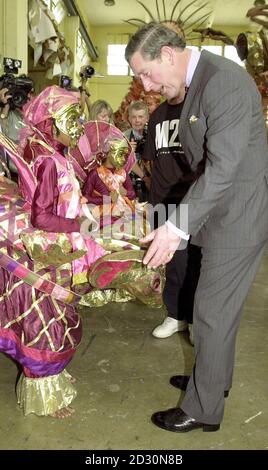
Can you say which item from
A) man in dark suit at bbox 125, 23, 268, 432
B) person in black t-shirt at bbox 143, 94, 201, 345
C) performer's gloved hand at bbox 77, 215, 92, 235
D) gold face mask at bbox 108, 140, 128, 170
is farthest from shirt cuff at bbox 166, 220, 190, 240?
gold face mask at bbox 108, 140, 128, 170

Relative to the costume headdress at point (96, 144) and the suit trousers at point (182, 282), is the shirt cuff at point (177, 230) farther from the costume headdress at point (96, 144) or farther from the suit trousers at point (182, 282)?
the costume headdress at point (96, 144)

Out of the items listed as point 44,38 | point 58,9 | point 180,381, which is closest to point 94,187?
point 180,381

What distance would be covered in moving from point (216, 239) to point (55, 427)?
0.93m

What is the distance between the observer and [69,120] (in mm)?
1618

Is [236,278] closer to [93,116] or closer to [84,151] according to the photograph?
[84,151]

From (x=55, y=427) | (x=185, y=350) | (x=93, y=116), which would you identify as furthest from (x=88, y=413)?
(x=93, y=116)

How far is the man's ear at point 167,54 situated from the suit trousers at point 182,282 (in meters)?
1.12

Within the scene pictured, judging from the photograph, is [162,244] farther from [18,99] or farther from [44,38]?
[44,38]

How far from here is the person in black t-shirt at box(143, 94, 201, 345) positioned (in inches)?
91.4

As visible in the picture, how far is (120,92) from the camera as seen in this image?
521 inches

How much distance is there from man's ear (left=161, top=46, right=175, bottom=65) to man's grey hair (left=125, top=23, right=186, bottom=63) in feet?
0.04

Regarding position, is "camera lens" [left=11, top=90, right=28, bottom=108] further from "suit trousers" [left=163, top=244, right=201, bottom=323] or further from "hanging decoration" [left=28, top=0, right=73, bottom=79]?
"hanging decoration" [left=28, top=0, right=73, bottom=79]

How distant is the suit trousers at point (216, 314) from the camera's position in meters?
1.49

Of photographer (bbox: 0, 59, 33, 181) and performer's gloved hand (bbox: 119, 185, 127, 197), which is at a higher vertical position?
photographer (bbox: 0, 59, 33, 181)
